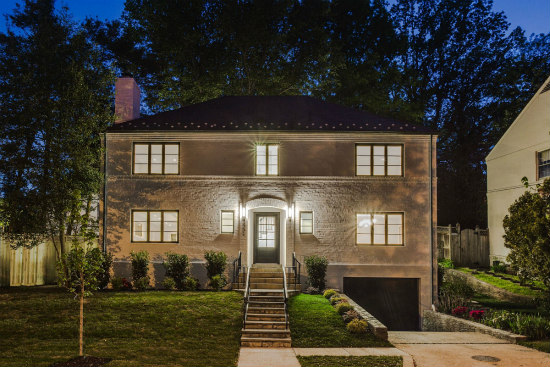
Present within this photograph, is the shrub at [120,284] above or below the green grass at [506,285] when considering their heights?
above

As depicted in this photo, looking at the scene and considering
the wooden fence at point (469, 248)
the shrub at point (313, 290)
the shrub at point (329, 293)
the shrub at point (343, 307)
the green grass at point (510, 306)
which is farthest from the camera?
the wooden fence at point (469, 248)

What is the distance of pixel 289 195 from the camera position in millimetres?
17172

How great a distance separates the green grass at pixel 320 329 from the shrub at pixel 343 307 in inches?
5.8

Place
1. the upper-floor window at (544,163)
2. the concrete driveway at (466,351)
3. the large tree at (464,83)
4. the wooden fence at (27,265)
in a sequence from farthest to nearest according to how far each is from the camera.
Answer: the large tree at (464,83) < the upper-floor window at (544,163) < the wooden fence at (27,265) < the concrete driveway at (466,351)

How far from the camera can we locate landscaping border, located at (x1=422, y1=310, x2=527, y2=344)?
11789 mm

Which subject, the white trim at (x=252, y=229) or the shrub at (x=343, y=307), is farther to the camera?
the white trim at (x=252, y=229)

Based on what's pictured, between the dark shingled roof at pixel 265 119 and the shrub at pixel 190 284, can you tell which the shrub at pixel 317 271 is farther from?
the dark shingled roof at pixel 265 119

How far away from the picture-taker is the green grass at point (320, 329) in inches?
442

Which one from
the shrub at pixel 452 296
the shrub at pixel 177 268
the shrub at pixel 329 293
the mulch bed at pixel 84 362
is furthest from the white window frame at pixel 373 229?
the mulch bed at pixel 84 362

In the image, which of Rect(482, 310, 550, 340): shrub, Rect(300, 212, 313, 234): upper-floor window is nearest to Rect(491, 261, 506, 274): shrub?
Rect(482, 310, 550, 340): shrub

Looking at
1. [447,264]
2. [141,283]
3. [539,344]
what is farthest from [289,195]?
[447,264]

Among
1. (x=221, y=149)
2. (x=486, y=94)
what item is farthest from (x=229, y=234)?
(x=486, y=94)

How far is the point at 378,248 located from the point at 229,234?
5774 mm

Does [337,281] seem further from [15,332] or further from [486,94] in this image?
[486,94]
